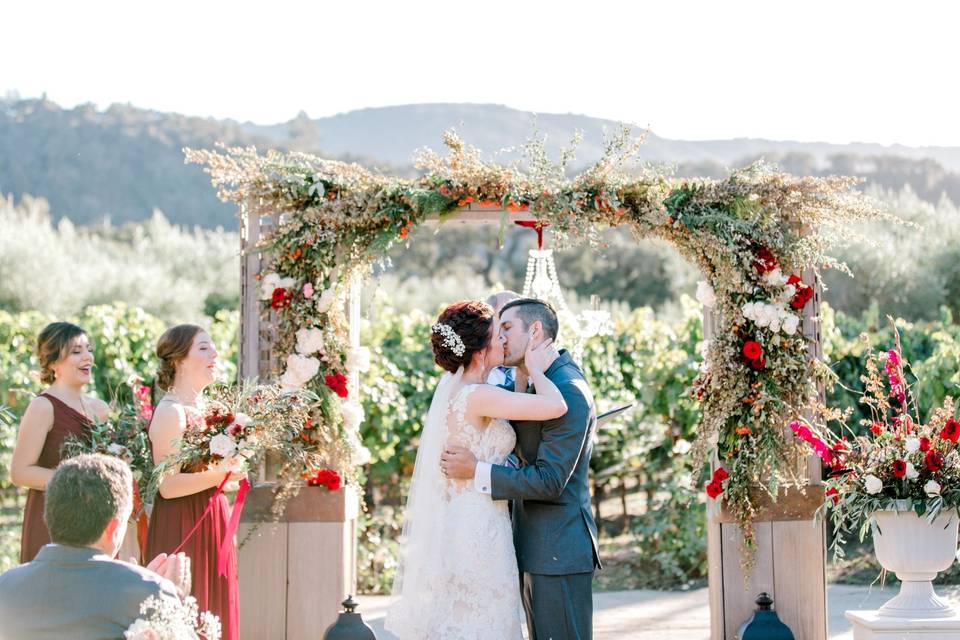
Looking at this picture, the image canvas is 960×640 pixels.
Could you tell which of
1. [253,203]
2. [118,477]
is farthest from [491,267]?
[118,477]

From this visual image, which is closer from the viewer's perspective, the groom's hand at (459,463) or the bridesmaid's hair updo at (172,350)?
the groom's hand at (459,463)

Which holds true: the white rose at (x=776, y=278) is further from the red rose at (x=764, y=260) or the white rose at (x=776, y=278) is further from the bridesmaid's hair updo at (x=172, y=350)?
the bridesmaid's hair updo at (x=172, y=350)

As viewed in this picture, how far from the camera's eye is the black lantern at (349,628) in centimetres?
519

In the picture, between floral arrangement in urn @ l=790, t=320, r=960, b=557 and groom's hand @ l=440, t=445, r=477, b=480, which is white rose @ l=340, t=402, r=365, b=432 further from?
floral arrangement in urn @ l=790, t=320, r=960, b=557

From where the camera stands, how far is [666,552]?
8.84 m

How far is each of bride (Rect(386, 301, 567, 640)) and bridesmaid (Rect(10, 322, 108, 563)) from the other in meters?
1.73

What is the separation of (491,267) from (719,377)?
86.9 ft

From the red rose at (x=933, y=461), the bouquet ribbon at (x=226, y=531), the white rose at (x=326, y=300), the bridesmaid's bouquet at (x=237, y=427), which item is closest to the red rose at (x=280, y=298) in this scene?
the white rose at (x=326, y=300)

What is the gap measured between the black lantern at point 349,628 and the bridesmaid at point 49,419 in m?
1.36

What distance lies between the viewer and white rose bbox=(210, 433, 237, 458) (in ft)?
14.8

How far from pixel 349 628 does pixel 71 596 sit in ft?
8.63

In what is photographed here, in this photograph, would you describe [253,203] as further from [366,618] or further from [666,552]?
[666,552]

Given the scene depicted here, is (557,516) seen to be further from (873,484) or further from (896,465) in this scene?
(896,465)

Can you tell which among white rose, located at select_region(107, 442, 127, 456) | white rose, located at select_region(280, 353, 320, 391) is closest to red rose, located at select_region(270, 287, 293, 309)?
white rose, located at select_region(280, 353, 320, 391)
